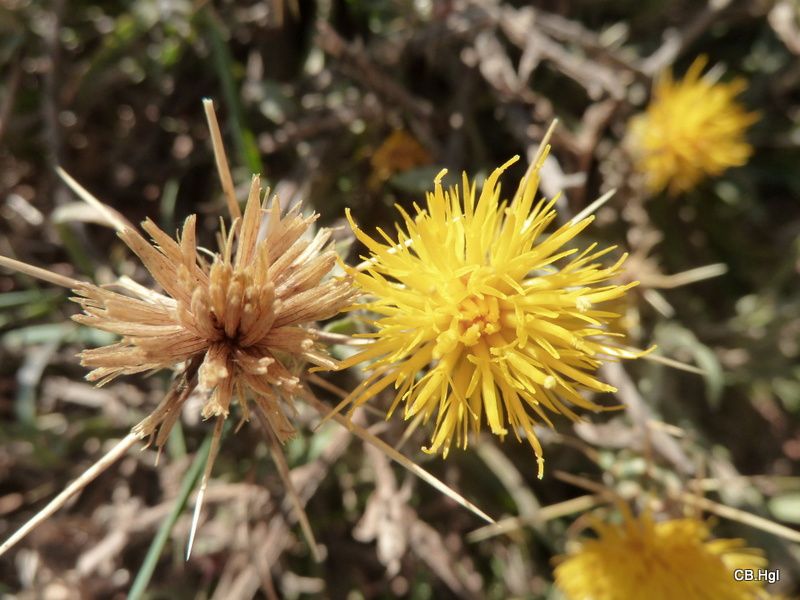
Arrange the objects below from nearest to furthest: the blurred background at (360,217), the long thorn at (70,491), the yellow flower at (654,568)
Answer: the long thorn at (70,491) < the yellow flower at (654,568) < the blurred background at (360,217)

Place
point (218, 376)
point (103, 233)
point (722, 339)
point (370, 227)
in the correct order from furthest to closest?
point (722, 339) < point (103, 233) < point (370, 227) < point (218, 376)

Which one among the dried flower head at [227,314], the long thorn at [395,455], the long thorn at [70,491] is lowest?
the long thorn at [70,491]

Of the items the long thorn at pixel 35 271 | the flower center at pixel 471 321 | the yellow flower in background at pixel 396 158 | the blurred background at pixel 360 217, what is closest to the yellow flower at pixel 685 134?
the blurred background at pixel 360 217

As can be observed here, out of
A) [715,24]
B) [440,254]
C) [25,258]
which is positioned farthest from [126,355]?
[715,24]

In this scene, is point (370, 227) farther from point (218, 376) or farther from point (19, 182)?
point (19, 182)

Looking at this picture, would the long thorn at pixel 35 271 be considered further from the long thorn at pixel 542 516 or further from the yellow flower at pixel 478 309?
the long thorn at pixel 542 516

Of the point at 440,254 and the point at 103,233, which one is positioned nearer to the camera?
the point at 440,254

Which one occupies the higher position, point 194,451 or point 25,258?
point 25,258

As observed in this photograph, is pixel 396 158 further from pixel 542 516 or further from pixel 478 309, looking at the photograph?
pixel 542 516

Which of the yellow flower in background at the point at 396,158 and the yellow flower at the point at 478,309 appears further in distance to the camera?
the yellow flower in background at the point at 396,158
